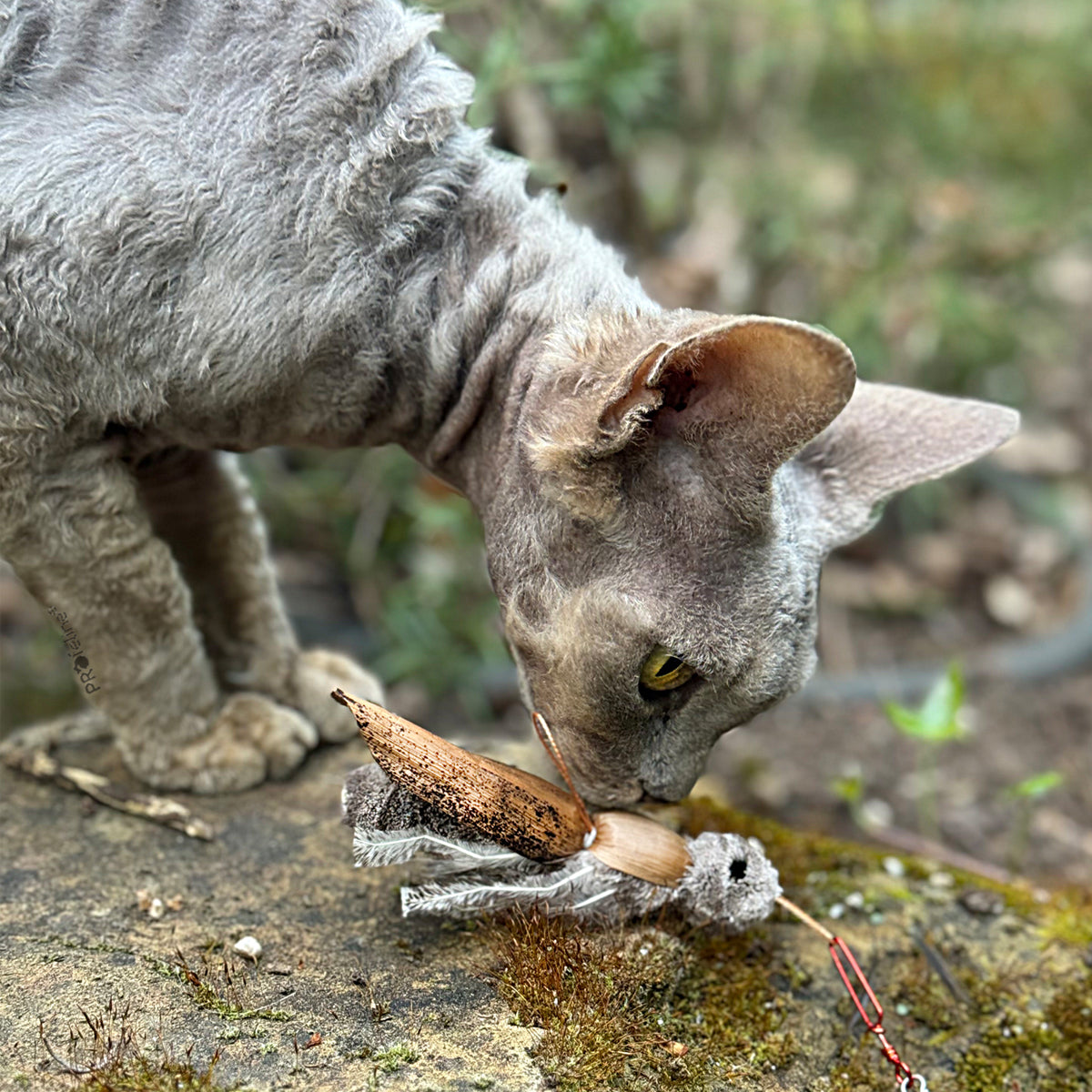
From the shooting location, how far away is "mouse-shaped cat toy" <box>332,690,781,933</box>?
7.98 feet

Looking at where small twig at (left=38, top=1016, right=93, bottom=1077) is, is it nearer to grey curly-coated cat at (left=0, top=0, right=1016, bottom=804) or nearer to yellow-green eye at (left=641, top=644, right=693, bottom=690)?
grey curly-coated cat at (left=0, top=0, right=1016, bottom=804)

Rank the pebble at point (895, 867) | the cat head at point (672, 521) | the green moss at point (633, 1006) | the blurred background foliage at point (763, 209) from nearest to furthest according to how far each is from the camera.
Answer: the cat head at point (672, 521)
the green moss at point (633, 1006)
the pebble at point (895, 867)
the blurred background foliage at point (763, 209)

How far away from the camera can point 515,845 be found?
8.18ft

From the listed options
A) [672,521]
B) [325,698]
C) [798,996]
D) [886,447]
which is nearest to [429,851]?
[672,521]

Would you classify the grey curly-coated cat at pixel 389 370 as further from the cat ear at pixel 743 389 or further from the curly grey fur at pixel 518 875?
the curly grey fur at pixel 518 875

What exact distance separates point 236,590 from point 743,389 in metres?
1.83

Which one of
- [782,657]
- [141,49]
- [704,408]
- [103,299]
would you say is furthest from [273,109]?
[782,657]

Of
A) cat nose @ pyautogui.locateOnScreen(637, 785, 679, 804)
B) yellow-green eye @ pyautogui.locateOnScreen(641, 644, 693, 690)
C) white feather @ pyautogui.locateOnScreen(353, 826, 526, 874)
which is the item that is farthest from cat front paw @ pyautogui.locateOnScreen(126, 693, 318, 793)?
yellow-green eye @ pyautogui.locateOnScreen(641, 644, 693, 690)

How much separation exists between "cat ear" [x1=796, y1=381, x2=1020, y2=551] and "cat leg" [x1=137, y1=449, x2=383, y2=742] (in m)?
1.46

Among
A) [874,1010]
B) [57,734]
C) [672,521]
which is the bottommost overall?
[57,734]

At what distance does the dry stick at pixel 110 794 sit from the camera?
3.02 m

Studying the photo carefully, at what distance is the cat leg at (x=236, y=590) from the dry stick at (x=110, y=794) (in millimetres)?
493

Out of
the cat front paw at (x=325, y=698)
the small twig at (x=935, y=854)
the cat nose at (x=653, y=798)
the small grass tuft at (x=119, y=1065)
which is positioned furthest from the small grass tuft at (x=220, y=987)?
the small twig at (x=935, y=854)

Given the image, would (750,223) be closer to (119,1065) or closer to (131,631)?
(131,631)
